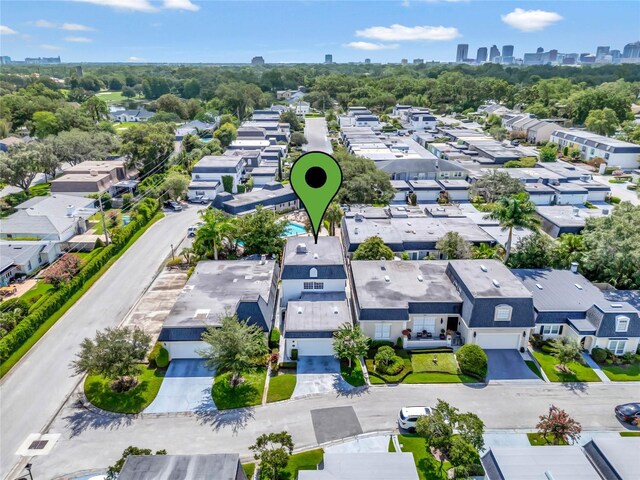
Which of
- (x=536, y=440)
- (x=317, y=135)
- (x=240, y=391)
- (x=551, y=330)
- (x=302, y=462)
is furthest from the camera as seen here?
(x=317, y=135)

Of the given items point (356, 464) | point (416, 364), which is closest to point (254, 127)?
point (416, 364)

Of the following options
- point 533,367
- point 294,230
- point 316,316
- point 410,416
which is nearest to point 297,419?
point 410,416

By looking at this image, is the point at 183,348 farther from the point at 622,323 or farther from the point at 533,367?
the point at 622,323

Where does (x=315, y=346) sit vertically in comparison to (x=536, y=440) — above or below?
above

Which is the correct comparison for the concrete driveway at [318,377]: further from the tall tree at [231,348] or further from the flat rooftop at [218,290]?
the flat rooftop at [218,290]

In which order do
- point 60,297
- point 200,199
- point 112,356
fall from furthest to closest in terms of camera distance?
1. point 200,199
2. point 60,297
3. point 112,356
